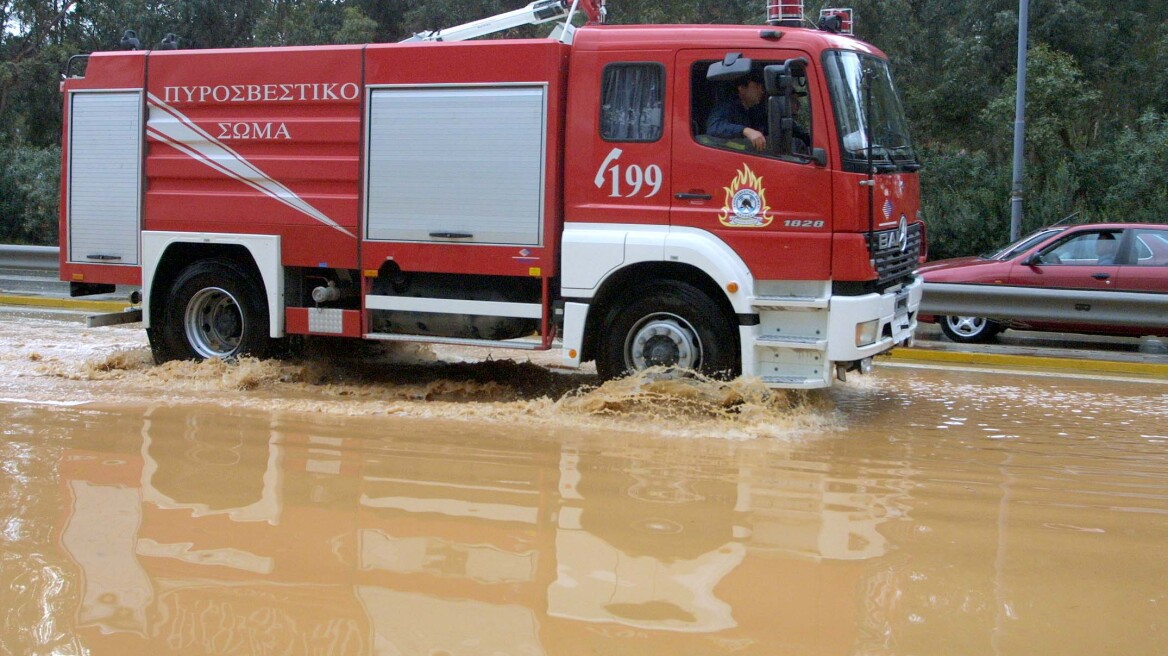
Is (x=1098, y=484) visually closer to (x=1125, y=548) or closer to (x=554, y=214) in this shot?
(x=1125, y=548)

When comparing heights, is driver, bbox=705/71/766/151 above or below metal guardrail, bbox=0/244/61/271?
above

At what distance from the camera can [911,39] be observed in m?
22.7

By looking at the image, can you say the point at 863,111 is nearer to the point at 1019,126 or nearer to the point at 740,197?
the point at 740,197

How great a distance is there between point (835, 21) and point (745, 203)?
1644 millimetres

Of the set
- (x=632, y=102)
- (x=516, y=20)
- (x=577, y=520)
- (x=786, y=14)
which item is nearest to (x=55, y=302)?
(x=516, y=20)

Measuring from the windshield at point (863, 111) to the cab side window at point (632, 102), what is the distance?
1.11m

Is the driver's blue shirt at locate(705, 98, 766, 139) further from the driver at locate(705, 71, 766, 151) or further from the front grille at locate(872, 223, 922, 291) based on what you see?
the front grille at locate(872, 223, 922, 291)

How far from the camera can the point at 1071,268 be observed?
12414 millimetres

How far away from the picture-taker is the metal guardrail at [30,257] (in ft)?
48.1

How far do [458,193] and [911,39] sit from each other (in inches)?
664

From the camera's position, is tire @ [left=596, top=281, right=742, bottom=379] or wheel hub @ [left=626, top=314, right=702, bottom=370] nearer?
tire @ [left=596, top=281, right=742, bottom=379]

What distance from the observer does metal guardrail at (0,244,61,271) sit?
1466 centimetres

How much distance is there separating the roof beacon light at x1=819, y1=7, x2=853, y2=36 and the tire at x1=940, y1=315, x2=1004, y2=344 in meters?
5.13

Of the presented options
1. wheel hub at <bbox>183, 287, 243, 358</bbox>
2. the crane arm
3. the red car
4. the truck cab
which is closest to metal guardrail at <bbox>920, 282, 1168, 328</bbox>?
the red car
